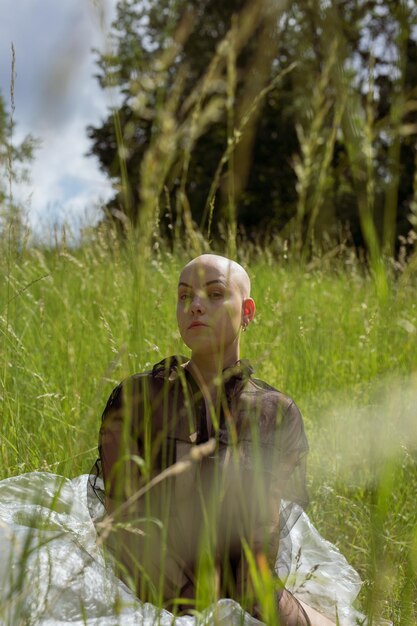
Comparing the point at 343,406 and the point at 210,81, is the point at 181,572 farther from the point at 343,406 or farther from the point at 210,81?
the point at 343,406

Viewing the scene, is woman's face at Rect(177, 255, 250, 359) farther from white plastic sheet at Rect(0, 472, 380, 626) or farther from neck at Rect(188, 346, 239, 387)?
white plastic sheet at Rect(0, 472, 380, 626)

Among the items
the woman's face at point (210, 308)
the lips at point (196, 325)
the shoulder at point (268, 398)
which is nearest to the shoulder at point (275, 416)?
the shoulder at point (268, 398)

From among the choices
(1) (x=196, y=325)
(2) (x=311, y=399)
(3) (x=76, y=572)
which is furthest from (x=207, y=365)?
(2) (x=311, y=399)

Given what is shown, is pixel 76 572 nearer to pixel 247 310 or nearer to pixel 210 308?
pixel 210 308

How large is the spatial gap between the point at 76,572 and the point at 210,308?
757 mm

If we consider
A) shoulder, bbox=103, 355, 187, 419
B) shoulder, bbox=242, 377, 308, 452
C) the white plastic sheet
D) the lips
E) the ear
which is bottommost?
the white plastic sheet

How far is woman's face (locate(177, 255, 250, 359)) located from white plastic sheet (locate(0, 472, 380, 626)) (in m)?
0.46

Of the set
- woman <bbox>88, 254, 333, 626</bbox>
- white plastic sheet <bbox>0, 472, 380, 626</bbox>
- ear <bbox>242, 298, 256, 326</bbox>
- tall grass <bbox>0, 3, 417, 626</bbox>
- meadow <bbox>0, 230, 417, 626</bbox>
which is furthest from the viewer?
meadow <bbox>0, 230, 417, 626</bbox>

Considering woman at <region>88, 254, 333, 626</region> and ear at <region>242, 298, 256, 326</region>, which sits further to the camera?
ear at <region>242, 298, 256, 326</region>

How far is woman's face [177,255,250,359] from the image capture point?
5.75 feet

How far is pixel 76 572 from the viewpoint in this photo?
121 centimetres

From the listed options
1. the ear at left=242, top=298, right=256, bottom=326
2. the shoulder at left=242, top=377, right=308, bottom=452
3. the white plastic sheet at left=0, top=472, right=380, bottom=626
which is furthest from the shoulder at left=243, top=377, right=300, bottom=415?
the white plastic sheet at left=0, top=472, right=380, bottom=626

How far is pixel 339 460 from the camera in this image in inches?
109

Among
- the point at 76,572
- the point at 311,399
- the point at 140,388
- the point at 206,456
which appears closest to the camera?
the point at 76,572
